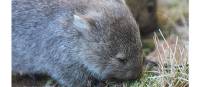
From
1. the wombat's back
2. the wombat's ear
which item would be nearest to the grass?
the wombat's ear

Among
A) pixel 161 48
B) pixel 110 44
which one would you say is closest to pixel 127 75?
pixel 110 44

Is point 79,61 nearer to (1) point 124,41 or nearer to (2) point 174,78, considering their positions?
(1) point 124,41

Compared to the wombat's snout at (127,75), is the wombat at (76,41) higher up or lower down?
higher up

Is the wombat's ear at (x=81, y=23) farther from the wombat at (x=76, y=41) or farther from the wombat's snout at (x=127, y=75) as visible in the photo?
the wombat's snout at (x=127, y=75)

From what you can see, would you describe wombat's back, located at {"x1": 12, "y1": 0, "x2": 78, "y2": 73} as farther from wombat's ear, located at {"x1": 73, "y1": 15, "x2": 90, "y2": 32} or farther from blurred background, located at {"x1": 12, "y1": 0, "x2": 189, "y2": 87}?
blurred background, located at {"x1": 12, "y1": 0, "x2": 189, "y2": 87}

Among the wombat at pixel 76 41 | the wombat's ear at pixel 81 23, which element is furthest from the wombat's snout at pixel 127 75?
the wombat's ear at pixel 81 23

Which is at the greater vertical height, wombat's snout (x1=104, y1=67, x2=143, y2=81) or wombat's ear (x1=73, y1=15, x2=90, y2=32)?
wombat's ear (x1=73, y1=15, x2=90, y2=32)

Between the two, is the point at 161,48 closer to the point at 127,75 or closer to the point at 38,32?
the point at 127,75
